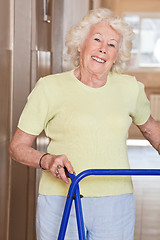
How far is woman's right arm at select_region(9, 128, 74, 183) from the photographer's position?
175 centimetres

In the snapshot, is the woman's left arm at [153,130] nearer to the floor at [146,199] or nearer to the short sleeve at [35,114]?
the short sleeve at [35,114]

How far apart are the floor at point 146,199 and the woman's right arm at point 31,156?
84.5 inches

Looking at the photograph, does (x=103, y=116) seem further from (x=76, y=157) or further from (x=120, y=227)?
(x=120, y=227)

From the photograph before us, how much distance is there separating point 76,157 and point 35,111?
0.75 feet

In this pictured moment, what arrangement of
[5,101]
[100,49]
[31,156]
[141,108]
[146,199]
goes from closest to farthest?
[31,156] < [100,49] < [141,108] < [5,101] < [146,199]

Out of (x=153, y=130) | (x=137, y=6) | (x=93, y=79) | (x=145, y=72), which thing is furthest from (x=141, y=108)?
(x=137, y=6)

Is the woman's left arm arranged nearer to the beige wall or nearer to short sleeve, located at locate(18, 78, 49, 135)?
short sleeve, located at locate(18, 78, 49, 135)

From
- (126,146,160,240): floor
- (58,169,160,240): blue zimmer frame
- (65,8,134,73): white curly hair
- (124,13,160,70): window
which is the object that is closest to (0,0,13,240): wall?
(65,8,134,73): white curly hair

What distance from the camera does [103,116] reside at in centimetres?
196

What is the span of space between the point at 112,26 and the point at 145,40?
823 cm

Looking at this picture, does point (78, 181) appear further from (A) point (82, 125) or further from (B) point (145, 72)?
(B) point (145, 72)

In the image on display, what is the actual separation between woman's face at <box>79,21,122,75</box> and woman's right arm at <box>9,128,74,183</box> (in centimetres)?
36

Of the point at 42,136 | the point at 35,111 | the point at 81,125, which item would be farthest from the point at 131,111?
the point at 42,136

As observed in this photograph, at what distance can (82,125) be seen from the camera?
195 cm
